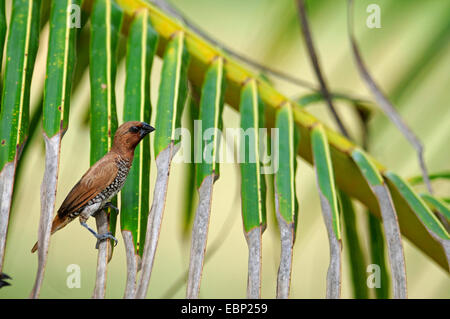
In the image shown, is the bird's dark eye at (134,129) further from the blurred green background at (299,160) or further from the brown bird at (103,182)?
the blurred green background at (299,160)

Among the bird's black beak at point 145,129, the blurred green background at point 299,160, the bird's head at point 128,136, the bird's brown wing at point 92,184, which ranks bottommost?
the bird's brown wing at point 92,184

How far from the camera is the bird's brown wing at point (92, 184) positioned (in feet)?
1.98

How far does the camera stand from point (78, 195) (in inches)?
24.8

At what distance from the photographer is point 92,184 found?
620 mm

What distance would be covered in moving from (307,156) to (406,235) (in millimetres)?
253

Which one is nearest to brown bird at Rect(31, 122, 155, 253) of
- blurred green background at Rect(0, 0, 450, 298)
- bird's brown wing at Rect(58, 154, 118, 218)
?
bird's brown wing at Rect(58, 154, 118, 218)

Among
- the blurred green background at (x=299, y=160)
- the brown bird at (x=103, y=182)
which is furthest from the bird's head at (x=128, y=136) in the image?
the blurred green background at (x=299, y=160)

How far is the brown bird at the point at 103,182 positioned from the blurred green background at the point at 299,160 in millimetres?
474

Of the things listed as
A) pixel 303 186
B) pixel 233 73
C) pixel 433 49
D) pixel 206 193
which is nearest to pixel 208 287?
pixel 303 186

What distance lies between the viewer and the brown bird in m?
0.61

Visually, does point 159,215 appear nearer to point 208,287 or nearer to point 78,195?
point 78,195

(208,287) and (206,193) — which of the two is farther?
(208,287)

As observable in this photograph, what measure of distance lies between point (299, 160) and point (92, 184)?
177 cm
